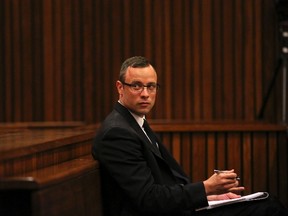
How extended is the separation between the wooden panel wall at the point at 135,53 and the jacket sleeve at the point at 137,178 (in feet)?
5.34

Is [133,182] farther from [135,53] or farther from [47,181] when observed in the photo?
[135,53]

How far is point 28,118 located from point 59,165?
5.96ft

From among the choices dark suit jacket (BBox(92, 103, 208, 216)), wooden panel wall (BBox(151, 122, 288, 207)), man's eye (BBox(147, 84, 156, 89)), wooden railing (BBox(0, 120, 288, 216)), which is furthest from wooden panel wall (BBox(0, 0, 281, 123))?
dark suit jacket (BBox(92, 103, 208, 216))

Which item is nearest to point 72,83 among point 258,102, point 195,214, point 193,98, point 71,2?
point 71,2

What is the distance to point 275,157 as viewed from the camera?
8.55 feet

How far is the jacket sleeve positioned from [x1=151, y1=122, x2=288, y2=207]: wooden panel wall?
1232mm

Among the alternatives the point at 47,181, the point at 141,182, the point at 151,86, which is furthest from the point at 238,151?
the point at 47,181

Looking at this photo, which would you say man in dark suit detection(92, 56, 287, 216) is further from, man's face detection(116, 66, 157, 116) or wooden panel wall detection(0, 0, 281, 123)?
wooden panel wall detection(0, 0, 281, 123)

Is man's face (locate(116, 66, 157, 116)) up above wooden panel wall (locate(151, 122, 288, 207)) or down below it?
above

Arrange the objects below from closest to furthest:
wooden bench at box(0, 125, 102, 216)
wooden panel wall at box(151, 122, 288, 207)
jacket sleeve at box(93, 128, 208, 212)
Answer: wooden bench at box(0, 125, 102, 216) < jacket sleeve at box(93, 128, 208, 212) < wooden panel wall at box(151, 122, 288, 207)

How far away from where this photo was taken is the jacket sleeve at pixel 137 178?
135 cm

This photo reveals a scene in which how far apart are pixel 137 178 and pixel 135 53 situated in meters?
1.75

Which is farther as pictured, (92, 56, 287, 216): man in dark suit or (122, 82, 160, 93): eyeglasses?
(122, 82, 160, 93): eyeglasses

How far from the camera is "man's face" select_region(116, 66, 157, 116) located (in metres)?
1.56
